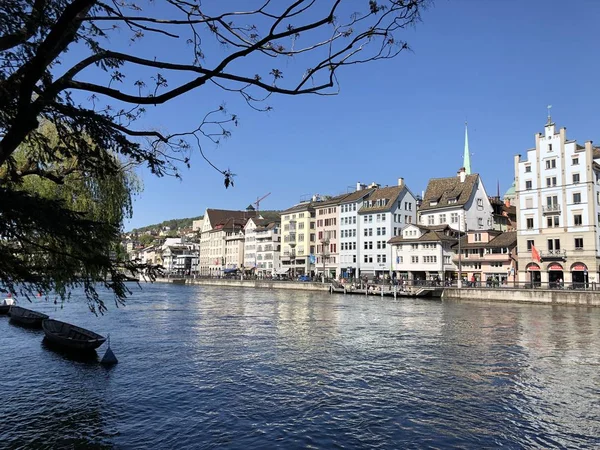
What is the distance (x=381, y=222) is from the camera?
9144 cm

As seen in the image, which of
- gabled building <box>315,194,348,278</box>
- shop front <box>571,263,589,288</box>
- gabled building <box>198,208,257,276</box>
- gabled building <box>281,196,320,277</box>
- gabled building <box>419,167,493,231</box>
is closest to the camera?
shop front <box>571,263,589,288</box>

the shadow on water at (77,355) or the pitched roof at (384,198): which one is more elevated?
the pitched roof at (384,198)

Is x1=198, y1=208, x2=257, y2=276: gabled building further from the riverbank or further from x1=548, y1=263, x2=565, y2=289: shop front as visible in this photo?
x1=548, y1=263, x2=565, y2=289: shop front

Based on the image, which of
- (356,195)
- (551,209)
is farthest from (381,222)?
(551,209)

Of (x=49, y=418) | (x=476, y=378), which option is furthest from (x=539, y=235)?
(x=49, y=418)

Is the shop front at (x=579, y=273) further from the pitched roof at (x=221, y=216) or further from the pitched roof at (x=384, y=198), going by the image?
the pitched roof at (x=221, y=216)

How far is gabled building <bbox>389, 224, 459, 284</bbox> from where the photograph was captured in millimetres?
76938

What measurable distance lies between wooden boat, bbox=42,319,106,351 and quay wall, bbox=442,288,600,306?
47042 millimetres

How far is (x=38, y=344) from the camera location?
26922 millimetres

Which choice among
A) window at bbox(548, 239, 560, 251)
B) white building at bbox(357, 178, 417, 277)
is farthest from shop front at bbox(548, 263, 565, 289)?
white building at bbox(357, 178, 417, 277)

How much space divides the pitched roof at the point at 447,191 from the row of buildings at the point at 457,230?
8.8 inches

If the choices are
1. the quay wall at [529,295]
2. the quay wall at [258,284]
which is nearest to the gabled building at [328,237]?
the quay wall at [258,284]

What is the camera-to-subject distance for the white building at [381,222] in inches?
3546

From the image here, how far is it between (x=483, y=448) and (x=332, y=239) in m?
90.6
